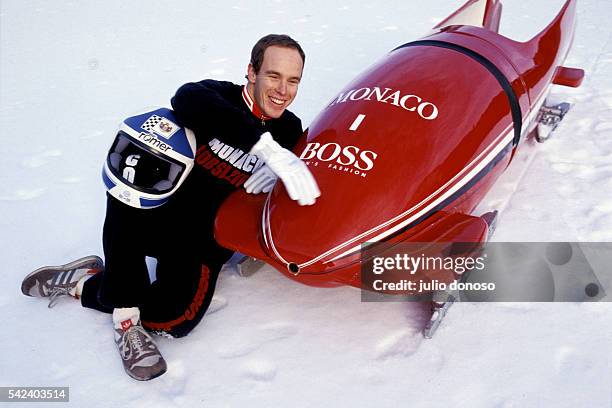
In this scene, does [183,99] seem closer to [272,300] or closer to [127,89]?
[272,300]

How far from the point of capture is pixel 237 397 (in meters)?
1.68

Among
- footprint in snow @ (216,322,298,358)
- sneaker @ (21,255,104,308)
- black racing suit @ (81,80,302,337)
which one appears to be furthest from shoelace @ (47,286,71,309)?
footprint in snow @ (216,322,298,358)

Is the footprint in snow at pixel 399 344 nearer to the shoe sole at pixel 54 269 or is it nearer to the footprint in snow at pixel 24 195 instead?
the shoe sole at pixel 54 269

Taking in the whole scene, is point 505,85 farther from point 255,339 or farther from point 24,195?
point 24,195

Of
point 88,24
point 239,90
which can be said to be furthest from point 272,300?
point 88,24

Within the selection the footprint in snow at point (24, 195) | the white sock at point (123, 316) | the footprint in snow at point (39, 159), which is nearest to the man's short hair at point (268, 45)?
the white sock at point (123, 316)

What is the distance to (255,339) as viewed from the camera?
1.88 metres

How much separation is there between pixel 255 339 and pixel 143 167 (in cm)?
71

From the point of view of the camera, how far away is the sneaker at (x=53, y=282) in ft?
6.84

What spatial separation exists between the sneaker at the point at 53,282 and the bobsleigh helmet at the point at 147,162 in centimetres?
47

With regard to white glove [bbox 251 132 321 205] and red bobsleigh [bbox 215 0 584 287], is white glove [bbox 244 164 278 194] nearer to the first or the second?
red bobsleigh [bbox 215 0 584 287]

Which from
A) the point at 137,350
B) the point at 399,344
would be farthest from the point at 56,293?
the point at 399,344

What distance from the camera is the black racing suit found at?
186cm

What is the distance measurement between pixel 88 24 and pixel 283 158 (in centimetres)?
407
